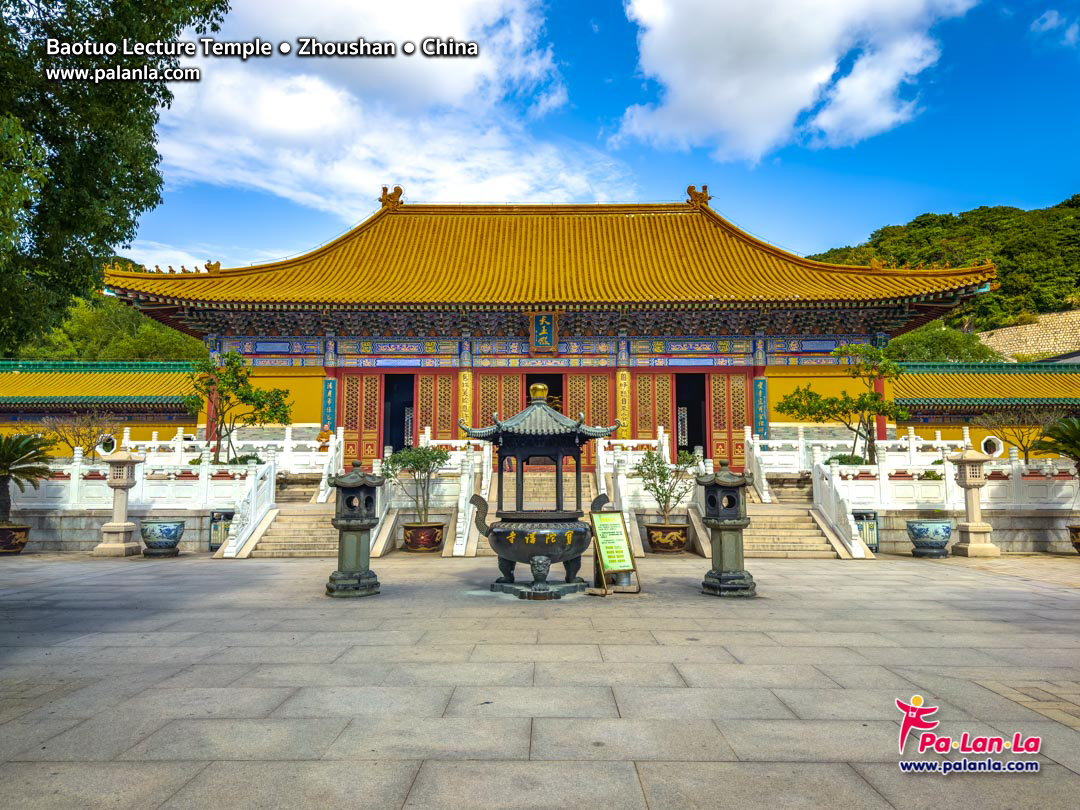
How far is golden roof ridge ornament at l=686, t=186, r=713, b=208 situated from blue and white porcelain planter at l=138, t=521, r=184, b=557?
19661 mm

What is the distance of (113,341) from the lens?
131ft

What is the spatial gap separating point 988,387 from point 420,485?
1891 centimetres

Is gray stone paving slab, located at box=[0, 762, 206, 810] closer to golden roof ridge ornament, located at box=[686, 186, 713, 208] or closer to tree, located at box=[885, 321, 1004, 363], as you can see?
golden roof ridge ornament, located at box=[686, 186, 713, 208]

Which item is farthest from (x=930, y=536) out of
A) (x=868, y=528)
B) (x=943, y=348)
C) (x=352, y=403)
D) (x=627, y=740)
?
(x=943, y=348)

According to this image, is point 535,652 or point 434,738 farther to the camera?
point 535,652

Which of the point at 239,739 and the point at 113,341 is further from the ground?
the point at 113,341

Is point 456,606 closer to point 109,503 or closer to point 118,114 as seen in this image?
point 118,114

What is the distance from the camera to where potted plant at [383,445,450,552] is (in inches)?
520

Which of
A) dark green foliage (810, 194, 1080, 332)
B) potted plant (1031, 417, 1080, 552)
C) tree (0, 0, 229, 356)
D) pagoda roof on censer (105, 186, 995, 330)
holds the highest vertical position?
dark green foliage (810, 194, 1080, 332)

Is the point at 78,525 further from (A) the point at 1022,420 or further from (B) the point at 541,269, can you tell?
(A) the point at 1022,420

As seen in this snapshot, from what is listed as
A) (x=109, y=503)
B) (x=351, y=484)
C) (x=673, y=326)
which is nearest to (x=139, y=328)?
(x=109, y=503)

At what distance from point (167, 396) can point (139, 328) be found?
2572cm

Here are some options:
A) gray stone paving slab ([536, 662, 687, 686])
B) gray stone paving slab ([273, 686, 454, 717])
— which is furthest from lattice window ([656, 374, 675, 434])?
gray stone paving slab ([273, 686, 454, 717])

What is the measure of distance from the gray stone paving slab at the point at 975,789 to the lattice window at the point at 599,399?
16467 millimetres
